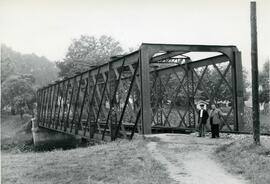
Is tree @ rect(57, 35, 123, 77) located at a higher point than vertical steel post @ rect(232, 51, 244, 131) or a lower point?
higher

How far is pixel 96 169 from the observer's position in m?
9.85

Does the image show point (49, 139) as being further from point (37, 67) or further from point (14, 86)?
point (37, 67)

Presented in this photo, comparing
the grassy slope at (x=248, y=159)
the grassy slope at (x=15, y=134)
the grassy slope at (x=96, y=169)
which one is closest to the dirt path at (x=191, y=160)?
the grassy slope at (x=248, y=159)

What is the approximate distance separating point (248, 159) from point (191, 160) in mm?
1570

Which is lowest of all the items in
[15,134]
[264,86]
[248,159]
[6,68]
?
[15,134]

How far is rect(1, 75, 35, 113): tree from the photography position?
2032 inches

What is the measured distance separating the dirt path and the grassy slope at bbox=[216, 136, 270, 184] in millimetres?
266

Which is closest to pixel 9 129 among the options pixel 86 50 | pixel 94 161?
pixel 86 50

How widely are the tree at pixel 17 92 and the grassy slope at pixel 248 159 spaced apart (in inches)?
1748

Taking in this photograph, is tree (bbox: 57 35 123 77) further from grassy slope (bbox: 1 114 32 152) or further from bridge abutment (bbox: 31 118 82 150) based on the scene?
bridge abutment (bbox: 31 118 82 150)

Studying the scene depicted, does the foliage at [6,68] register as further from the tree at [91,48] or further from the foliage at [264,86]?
the foliage at [264,86]

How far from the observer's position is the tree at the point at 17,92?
5162 centimetres

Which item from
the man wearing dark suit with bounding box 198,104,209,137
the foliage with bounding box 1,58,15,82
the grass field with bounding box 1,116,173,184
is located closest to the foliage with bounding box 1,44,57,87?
the foliage with bounding box 1,58,15,82

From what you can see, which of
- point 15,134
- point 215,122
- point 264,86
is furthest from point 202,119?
point 264,86
